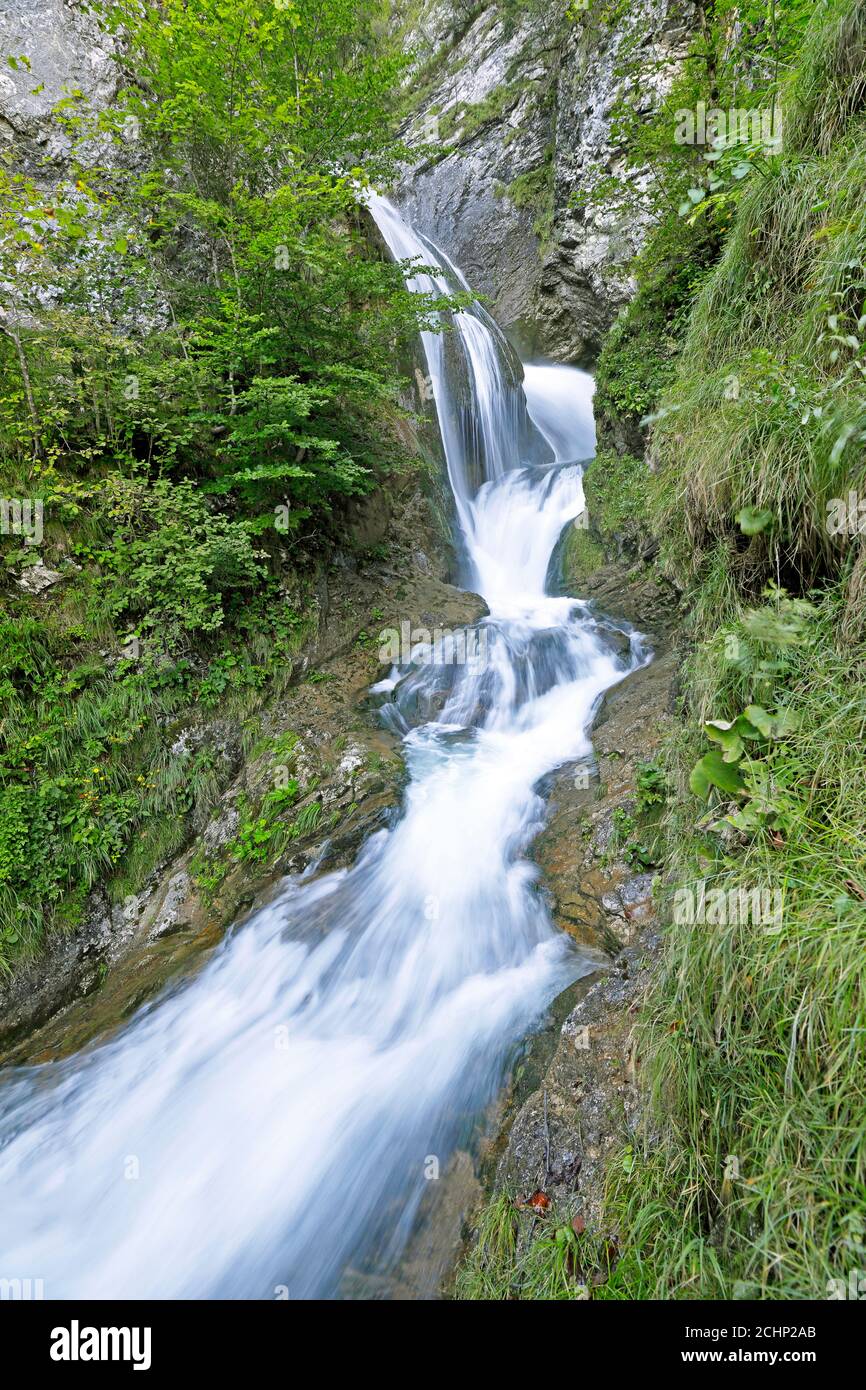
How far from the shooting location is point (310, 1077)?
363cm

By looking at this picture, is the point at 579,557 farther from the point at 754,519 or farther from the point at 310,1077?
the point at 310,1077

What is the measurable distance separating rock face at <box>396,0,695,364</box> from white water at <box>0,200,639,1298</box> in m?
12.6

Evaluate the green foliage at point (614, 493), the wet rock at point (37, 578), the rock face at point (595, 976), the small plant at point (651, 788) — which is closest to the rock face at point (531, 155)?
the green foliage at point (614, 493)

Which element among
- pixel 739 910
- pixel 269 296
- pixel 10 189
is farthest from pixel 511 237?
pixel 739 910

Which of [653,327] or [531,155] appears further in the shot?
[531,155]

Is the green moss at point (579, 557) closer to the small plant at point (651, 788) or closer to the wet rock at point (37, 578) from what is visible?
the small plant at point (651, 788)

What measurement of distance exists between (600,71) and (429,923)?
60.5ft

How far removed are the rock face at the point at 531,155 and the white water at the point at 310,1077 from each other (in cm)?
1258

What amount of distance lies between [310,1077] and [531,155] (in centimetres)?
2549

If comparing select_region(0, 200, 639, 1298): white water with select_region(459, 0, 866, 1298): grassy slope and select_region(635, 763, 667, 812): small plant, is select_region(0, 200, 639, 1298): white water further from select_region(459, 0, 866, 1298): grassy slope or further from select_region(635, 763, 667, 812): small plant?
select_region(635, 763, 667, 812): small plant

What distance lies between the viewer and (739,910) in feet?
6.32

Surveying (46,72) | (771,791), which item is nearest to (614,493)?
(771,791)
